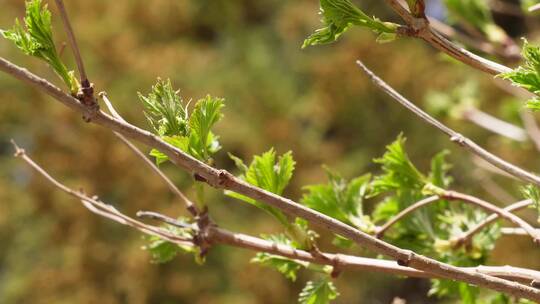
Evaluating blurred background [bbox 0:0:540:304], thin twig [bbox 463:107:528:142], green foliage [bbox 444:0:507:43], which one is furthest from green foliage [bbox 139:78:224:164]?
blurred background [bbox 0:0:540:304]

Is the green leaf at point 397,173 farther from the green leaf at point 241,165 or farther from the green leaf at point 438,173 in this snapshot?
the green leaf at point 241,165

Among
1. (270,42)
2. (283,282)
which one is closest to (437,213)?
(283,282)

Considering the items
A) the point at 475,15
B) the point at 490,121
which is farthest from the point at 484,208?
the point at 490,121

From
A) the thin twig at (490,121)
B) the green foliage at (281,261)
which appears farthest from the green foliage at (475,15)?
the green foliage at (281,261)

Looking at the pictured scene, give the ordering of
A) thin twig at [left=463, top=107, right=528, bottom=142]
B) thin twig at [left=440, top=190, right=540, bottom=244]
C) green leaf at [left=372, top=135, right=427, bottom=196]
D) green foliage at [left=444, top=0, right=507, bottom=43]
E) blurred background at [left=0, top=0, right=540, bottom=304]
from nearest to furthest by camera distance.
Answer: thin twig at [left=440, top=190, right=540, bottom=244]
green leaf at [left=372, top=135, right=427, bottom=196]
green foliage at [left=444, top=0, right=507, bottom=43]
thin twig at [left=463, top=107, right=528, bottom=142]
blurred background at [left=0, top=0, right=540, bottom=304]

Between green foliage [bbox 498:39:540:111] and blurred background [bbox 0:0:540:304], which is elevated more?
blurred background [bbox 0:0:540:304]

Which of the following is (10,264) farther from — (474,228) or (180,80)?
(474,228)

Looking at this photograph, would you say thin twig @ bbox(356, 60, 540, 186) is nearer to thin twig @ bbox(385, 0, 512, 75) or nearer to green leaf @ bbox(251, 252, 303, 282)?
thin twig @ bbox(385, 0, 512, 75)
